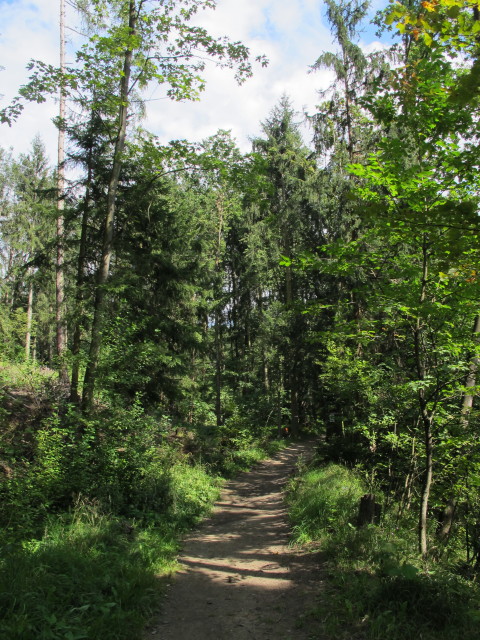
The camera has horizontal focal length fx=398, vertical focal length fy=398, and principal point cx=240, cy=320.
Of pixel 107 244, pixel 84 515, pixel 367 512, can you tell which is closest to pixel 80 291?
pixel 107 244

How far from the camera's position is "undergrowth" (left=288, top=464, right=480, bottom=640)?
3.63 meters

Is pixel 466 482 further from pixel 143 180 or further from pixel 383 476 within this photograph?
pixel 143 180

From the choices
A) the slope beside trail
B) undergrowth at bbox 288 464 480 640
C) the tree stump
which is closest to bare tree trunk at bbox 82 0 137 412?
the slope beside trail

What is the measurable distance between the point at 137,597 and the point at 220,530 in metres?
3.37

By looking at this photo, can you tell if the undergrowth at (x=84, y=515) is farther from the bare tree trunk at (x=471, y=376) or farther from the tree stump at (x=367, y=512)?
the bare tree trunk at (x=471, y=376)

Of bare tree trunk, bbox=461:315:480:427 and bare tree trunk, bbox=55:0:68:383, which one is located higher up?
bare tree trunk, bbox=55:0:68:383

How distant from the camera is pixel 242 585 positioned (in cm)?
508

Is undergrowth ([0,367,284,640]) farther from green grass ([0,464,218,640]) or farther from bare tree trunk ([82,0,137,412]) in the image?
bare tree trunk ([82,0,137,412])

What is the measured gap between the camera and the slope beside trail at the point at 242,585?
4.04 metres

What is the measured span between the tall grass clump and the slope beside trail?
14.2 inches

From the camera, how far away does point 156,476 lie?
8367 mm

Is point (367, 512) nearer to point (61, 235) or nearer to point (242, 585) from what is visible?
point (242, 585)

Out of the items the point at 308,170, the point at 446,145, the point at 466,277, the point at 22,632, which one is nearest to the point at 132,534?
the point at 22,632

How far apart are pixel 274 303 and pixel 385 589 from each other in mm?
8446
